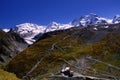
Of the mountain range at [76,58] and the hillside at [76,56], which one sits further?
the hillside at [76,56]

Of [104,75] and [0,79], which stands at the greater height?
[0,79]

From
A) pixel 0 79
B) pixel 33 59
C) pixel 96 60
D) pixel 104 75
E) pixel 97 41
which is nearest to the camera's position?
pixel 0 79

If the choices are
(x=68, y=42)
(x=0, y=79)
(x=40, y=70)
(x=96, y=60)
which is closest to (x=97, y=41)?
(x=68, y=42)

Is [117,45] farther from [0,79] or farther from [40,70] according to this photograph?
[0,79]

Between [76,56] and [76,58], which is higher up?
[76,56]

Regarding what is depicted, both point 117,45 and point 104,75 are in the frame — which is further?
point 117,45

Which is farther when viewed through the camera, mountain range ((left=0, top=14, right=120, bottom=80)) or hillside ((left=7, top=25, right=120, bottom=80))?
hillside ((left=7, top=25, right=120, bottom=80))

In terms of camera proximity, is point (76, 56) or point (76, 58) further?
point (76, 56)

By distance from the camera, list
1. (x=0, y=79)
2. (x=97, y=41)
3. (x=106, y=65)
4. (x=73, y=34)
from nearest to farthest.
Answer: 1. (x=0, y=79)
2. (x=106, y=65)
3. (x=97, y=41)
4. (x=73, y=34)
